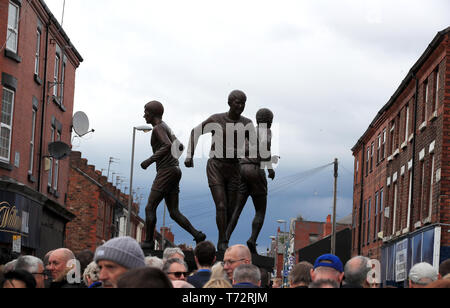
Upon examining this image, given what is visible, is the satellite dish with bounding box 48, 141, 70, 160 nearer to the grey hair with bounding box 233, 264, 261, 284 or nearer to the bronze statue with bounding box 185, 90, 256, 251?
the bronze statue with bounding box 185, 90, 256, 251

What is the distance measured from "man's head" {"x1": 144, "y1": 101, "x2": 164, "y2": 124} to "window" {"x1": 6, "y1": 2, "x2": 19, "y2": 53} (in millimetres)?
14974

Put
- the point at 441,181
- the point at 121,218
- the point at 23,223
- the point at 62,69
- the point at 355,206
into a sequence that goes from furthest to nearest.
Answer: the point at 121,218
the point at 355,206
the point at 62,69
the point at 23,223
the point at 441,181

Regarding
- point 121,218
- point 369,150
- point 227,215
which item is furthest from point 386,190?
point 121,218

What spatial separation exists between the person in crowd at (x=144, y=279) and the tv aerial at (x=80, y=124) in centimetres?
3237

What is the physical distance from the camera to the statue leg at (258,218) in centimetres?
1394

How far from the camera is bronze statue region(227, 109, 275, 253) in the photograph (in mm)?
13641

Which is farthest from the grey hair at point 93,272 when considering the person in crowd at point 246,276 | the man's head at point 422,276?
the man's head at point 422,276

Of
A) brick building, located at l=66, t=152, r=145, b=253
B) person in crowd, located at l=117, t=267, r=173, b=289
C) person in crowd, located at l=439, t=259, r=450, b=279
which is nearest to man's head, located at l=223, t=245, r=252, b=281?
person in crowd, located at l=439, t=259, r=450, b=279

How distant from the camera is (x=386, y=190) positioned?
40406 mm

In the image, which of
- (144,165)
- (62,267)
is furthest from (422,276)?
(144,165)

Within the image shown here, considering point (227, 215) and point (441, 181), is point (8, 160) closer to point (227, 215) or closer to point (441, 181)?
point (441, 181)

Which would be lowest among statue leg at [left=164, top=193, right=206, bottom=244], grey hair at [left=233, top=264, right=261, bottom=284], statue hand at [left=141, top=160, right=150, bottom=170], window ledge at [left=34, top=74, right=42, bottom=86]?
grey hair at [left=233, top=264, right=261, bottom=284]

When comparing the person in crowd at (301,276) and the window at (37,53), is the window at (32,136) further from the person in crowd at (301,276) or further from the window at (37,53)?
the person in crowd at (301,276)
